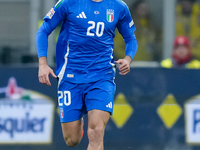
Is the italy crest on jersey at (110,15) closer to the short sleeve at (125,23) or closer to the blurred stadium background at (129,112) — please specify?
the short sleeve at (125,23)

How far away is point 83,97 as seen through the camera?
4301 mm

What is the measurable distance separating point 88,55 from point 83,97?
→ 44 centimetres

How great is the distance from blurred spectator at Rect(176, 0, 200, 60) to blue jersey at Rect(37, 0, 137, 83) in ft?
11.1

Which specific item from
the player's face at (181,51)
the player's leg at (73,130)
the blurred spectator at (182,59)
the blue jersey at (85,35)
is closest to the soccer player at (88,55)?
the blue jersey at (85,35)

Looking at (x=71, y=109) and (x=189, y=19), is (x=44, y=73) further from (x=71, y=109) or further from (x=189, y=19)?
(x=189, y=19)

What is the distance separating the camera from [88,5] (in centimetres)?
415

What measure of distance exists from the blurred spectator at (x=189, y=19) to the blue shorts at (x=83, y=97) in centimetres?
354

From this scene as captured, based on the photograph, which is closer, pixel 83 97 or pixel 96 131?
Answer: pixel 96 131

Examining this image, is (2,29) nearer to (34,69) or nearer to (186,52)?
(34,69)

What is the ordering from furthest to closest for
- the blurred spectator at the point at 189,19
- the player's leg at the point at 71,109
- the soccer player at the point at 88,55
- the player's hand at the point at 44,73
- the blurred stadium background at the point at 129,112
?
1. the blurred spectator at the point at 189,19
2. the blurred stadium background at the point at 129,112
3. the player's leg at the point at 71,109
4. the soccer player at the point at 88,55
5. the player's hand at the point at 44,73

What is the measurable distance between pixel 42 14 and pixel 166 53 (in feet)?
7.40

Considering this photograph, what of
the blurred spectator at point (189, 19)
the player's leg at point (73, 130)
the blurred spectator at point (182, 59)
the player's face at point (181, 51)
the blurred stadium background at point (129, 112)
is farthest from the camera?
the blurred spectator at point (189, 19)

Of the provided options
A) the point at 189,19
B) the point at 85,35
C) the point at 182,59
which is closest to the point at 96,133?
the point at 85,35

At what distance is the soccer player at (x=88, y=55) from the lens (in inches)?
161
